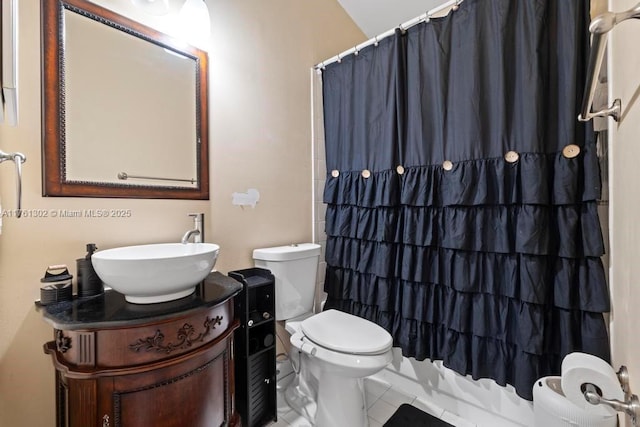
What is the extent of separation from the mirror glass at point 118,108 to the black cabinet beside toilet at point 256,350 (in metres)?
0.57

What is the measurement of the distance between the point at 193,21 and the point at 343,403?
78.8 inches

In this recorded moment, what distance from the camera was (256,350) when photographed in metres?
1.42

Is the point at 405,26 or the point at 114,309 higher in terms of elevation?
the point at 405,26

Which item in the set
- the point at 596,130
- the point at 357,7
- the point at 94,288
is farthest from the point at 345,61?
the point at 94,288

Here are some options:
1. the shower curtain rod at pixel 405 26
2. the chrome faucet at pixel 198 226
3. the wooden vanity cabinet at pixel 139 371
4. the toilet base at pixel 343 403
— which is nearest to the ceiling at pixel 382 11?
the shower curtain rod at pixel 405 26

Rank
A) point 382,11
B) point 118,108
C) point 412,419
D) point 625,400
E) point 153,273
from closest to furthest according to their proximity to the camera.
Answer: point 625,400
point 153,273
point 118,108
point 412,419
point 382,11

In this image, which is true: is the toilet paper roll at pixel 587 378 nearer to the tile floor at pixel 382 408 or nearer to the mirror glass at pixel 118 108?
the tile floor at pixel 382 408

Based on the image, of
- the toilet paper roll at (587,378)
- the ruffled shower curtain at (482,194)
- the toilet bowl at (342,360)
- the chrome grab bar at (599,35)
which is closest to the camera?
the chrome grab bar at (599,35)

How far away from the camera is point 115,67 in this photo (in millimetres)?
1212

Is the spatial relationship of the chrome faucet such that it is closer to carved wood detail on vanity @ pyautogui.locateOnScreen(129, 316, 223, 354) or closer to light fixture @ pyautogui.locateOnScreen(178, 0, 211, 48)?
carved wood detail on vanity @ pyautogui.locateOnScreen(129, 316, 223, 354)

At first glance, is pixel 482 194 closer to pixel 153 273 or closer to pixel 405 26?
pixel 405 26

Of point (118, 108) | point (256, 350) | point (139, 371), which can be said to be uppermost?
point (118, 108)

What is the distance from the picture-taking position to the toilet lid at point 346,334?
1.30 metres

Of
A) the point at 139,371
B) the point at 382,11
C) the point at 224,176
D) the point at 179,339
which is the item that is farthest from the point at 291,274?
the point at 382,11
